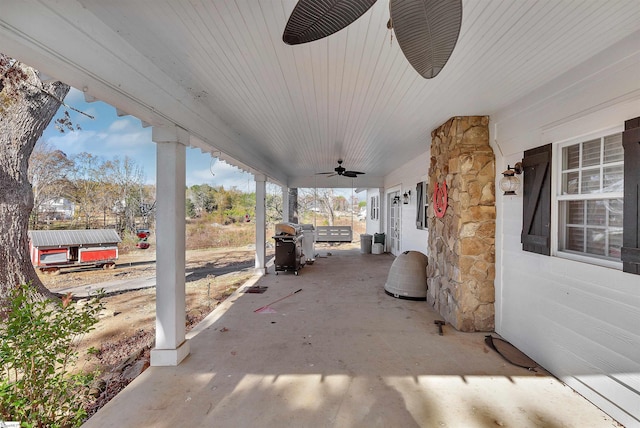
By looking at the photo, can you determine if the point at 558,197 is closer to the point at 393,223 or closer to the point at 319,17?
the point at 319,17

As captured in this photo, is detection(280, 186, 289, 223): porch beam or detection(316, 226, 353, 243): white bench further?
detection(316, 226, 353, 243): white bench

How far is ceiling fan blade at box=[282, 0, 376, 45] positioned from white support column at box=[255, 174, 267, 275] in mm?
5726

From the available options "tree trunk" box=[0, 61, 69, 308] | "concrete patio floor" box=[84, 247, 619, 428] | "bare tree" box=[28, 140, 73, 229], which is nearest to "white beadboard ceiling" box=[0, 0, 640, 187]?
"concrete patio floor" box=[84, 247, 619, 428]

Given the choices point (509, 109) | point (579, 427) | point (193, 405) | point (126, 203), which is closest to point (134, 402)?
point (193, 405)

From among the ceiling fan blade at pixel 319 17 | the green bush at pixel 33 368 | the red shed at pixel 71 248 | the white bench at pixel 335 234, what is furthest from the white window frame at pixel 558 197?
the white bench at pixel 335 234

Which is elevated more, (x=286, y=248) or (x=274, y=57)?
(x=274, y=57)

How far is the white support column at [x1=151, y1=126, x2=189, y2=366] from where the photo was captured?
→ 111 inches

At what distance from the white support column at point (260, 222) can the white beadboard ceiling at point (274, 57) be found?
10.3 ft

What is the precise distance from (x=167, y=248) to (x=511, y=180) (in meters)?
3.94

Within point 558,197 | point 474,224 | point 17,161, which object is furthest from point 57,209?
point 558,197

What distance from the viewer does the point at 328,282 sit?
6336 mm

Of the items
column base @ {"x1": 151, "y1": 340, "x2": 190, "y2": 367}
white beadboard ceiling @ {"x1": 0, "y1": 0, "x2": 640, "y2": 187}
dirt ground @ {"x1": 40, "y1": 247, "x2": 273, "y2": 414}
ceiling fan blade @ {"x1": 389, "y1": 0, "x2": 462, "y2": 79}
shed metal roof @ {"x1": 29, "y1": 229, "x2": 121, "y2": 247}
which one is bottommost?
dirt ground @ {"x1": 40, "y1": 247, "x2": 273, "y2": 414}

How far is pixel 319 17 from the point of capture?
114cm

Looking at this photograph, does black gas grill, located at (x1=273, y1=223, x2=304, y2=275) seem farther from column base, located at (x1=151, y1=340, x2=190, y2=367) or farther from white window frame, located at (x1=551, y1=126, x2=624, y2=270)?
white window frame, located at (x1=551, y1=126, x2=624, y2=270)
